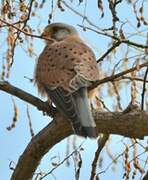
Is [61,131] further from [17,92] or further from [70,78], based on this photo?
[70,78]

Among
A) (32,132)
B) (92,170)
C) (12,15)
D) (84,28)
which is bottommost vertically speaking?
(92,170)

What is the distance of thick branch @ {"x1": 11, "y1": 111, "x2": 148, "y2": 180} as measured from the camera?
2.84 meters

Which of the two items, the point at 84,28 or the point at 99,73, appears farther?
the point at 99,73

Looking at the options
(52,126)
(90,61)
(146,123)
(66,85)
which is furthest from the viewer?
(90,61)

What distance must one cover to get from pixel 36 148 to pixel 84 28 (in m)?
0.71

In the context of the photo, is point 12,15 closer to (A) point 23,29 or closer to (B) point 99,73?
(A) point 23,29

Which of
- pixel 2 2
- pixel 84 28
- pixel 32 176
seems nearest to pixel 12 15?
pixel 2 2

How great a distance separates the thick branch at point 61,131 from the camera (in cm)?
284

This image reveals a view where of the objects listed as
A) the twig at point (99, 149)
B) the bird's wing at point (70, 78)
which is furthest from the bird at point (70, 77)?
the twig at point (99, 149)

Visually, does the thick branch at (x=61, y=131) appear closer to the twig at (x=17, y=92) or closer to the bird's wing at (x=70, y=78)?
the bird's wing at (x=70, y=78)

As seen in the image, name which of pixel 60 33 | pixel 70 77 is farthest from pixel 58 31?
pixel 70 77

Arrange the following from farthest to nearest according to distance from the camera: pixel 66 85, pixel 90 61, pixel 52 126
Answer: pixel 90 61 → pixel 66 85 → pixel 52 126

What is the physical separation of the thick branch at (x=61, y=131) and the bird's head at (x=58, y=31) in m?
1.71

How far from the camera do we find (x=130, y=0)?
9.89 ft
